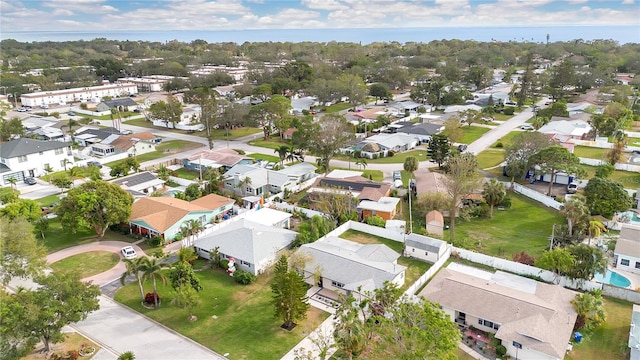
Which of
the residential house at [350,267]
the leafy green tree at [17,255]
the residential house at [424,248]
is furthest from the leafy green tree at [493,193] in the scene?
the leafy green tree at [17,255]

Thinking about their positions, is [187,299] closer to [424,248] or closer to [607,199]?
[424,248]

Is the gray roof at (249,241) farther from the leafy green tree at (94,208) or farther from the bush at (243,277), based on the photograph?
the leafy green tree at (94,208)

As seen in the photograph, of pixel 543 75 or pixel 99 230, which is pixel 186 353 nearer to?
pixel 99 230

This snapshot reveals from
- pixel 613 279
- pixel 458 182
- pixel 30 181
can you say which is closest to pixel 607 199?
pixel 613 279

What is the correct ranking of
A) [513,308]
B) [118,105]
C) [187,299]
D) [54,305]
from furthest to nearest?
[118,105], [187,299], [513,308], [54,305]

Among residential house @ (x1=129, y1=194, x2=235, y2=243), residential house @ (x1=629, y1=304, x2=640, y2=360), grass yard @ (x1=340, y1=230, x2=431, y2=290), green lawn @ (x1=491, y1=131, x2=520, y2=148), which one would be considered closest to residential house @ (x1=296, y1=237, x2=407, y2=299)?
grass yard @ (x1=340, y1=230, x2=431, y2=290)

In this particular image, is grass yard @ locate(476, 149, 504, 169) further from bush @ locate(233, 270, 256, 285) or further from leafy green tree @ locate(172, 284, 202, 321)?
leafy green tree @ locate(172, 284, 202, 321)

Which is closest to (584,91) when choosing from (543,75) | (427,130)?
(543,75)
